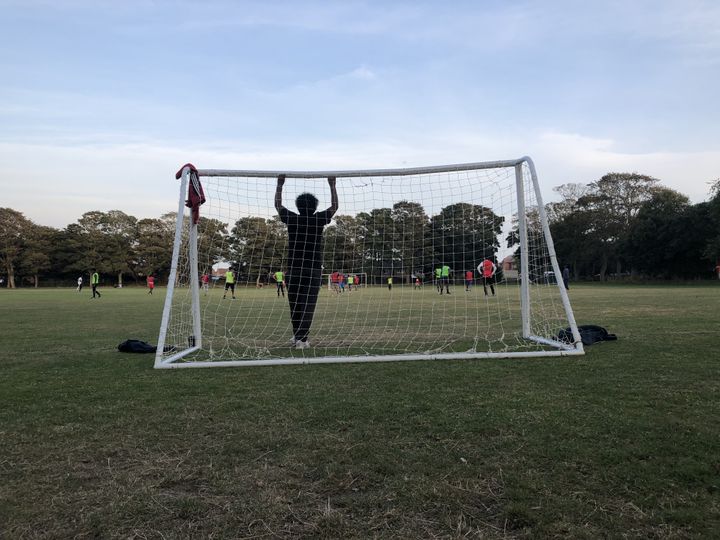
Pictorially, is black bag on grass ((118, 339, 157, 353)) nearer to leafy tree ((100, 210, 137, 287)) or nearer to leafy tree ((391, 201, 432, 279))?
leafy tree ((391, 201, 432, 279))

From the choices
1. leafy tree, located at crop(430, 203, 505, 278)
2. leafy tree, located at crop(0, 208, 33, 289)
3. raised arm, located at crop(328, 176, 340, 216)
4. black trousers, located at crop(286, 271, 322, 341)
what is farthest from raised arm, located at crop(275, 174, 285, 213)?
leafy tree, located at crop(0, 208, 33, 289)

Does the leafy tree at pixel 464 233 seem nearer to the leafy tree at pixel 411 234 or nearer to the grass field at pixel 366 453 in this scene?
the leafy tree at pixel 411 234

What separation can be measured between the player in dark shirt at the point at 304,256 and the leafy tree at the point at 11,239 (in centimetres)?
6919

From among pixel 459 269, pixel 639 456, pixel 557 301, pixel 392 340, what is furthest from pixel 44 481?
pixel 557 301

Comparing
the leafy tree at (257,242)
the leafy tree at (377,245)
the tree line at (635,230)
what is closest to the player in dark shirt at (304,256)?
the leafy tree at (257,242)

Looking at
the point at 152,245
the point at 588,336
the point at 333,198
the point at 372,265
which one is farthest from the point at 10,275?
the point at 588,336

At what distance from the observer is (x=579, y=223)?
204 feet

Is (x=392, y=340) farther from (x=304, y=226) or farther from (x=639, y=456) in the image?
(x=639, y=456)

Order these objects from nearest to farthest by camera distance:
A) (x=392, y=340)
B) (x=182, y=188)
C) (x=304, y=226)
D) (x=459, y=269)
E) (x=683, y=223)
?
(x=182, y=188) → (x=304, y=226) → (x=392, y=340) → (x=459, y=269) → (x=683, y=223)

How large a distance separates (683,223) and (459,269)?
43194 mm

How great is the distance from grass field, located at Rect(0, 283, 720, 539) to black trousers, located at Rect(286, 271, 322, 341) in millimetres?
1748

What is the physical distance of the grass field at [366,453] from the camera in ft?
6.73

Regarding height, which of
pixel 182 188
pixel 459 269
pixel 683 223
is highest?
pixel 683 223

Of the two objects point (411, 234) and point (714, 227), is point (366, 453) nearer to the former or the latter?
point (411, 234)
